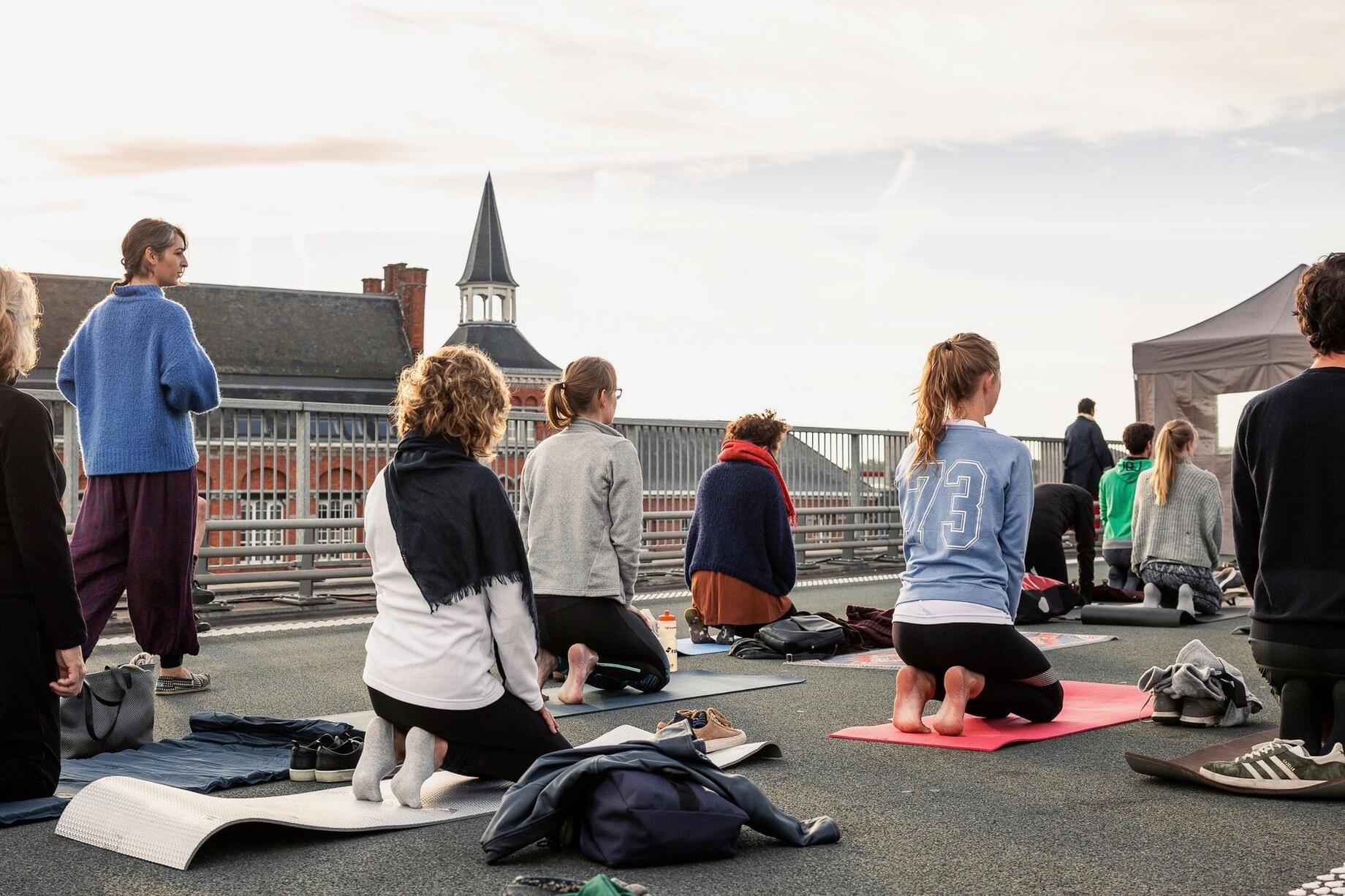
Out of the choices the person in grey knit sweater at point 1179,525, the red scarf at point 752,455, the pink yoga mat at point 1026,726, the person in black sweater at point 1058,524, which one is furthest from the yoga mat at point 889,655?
the person in grey knit sweater at point 1179,525

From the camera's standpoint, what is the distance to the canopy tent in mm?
18078

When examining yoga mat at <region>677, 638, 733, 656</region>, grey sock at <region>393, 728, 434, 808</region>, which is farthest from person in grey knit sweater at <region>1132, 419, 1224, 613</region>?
grey sock at <region>393, 728, 434, 808</region>

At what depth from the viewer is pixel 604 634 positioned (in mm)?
6691

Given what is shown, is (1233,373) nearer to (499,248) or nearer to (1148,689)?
(1148,689)

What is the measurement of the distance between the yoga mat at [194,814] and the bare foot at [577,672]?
208 centimetres

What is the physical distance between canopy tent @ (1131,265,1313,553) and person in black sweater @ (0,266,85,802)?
1628 cm

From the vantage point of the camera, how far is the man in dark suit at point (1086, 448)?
15984mm

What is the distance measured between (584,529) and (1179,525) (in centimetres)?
565

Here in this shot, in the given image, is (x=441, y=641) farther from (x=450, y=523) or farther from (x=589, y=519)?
(x=589, y=519)

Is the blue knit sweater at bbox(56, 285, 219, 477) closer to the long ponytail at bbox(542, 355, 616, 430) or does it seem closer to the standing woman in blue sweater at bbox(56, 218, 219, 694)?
the standing woman in blue sweater at bbox(56, 218, 219, 694)

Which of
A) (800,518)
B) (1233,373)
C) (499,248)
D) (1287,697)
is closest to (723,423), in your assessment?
(800,518)

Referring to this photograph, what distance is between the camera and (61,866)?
3689 mm

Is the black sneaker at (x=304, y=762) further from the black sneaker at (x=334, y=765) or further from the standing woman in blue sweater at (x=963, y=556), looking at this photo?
the standing woman in blue sweater at (x=963, y=556)

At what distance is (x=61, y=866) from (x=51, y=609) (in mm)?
883
